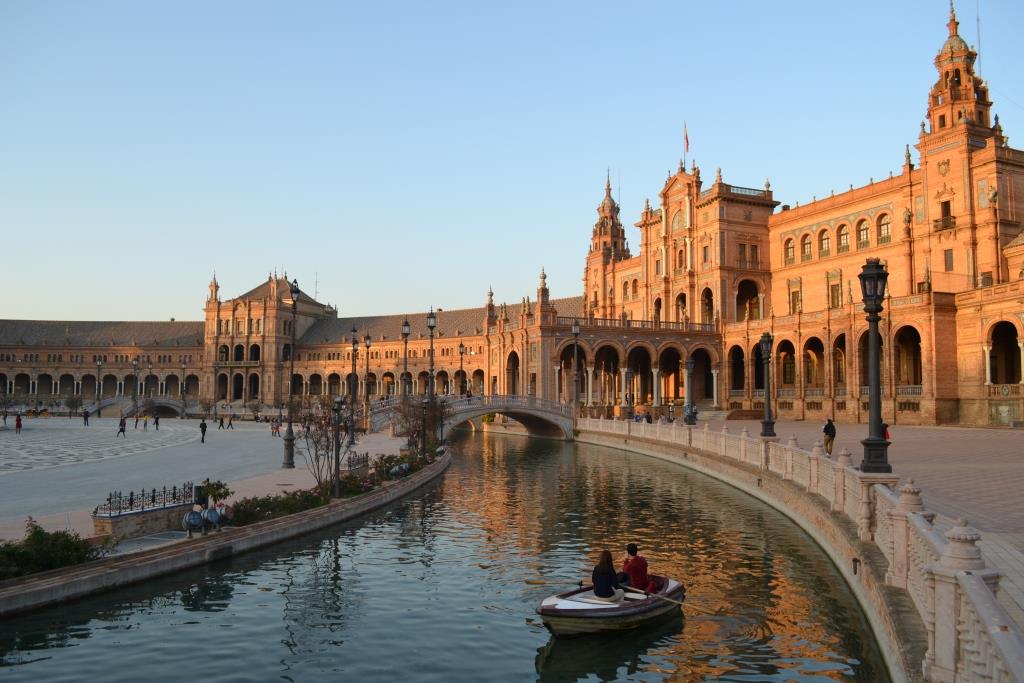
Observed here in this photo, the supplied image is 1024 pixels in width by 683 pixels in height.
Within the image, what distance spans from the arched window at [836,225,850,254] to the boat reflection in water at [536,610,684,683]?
2424 inches

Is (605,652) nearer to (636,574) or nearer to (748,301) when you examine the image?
(636,574)

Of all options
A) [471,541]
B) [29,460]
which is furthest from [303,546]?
[29,460]

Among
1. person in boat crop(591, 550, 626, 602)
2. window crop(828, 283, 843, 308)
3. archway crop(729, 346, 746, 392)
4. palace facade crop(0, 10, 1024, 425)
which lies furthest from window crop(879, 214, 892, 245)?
person in boat crop(591, 550, 626, 602)

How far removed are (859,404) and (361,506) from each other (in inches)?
1720

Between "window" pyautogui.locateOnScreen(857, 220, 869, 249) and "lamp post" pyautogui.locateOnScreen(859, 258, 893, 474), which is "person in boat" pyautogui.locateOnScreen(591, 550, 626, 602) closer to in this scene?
"lamp post" pyautogui.locateOnScreen(859, 258, 893, 474)

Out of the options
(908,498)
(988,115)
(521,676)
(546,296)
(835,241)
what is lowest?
(521,676)

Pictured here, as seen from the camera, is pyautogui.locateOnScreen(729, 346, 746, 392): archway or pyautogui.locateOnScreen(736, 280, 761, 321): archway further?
pyautogui.locateOnScreen(736, 280, 761, 321): archway

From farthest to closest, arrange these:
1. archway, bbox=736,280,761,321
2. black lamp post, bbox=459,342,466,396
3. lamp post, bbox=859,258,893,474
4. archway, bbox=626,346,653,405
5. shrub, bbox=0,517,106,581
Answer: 1. black lamp post, bbox=459,342,466,396
2. archway, bbox=626,346,653,405
3. archway, bbox=736,280,761,321
4. lamp post, bbox=859,258,893,474
5. shrub, bbox=0,517,106,581

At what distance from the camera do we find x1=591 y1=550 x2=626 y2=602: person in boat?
13664 mm

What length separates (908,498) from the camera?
10.8 m

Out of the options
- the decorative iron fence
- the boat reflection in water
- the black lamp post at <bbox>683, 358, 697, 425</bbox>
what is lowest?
the boat reflection in water

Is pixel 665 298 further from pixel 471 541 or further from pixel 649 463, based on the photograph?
pixel 471 541

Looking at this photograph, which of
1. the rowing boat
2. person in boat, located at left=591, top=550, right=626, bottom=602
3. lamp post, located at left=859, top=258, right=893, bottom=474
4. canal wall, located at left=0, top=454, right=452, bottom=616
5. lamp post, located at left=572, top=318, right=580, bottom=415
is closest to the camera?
the rowing boat

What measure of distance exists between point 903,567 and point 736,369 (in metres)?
66.4
